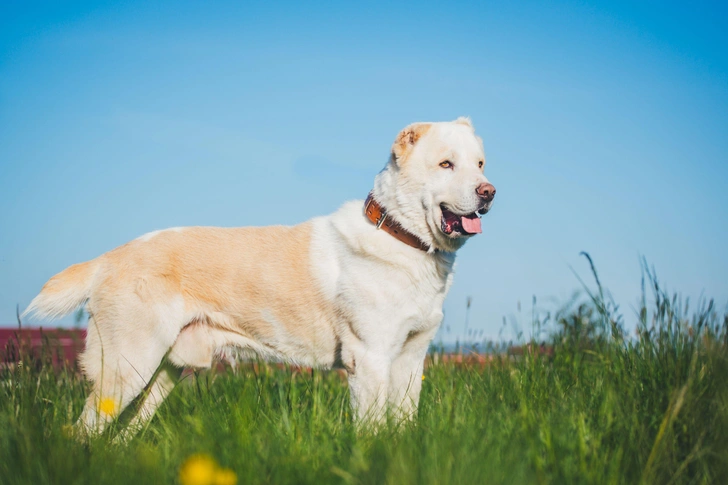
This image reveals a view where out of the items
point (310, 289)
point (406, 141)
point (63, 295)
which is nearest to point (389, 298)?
point (310, 289)

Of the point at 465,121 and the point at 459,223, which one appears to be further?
the point at 465,121

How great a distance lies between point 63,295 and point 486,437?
317 cm

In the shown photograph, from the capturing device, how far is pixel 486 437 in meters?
2.83

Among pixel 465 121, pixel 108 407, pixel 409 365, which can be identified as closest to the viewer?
pixel 108 407

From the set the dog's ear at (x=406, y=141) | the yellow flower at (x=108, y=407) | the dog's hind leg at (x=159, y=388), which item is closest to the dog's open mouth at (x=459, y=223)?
the dog's ear at (x=406, y=141)

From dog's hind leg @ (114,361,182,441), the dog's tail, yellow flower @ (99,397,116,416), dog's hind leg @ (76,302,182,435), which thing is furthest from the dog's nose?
the dog's tail

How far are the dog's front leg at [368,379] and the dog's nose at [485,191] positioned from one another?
1.21 metres

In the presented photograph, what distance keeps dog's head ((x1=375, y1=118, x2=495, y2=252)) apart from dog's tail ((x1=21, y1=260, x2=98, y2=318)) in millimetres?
2194

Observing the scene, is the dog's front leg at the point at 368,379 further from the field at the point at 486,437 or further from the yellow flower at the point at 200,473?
the yellow flower at the point at 200,473

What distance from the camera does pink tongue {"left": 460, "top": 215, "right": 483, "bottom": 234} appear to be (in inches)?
163

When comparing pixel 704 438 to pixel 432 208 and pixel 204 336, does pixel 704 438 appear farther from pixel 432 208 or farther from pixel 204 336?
pixel 204 336

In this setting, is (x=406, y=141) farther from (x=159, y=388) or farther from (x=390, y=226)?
(x=159, y=388)

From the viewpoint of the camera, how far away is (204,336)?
4.44 meters

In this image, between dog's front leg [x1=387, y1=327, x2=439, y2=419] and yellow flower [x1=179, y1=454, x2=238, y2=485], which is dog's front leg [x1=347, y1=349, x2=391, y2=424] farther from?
yellow flower [x1=179, y1=454, x2=238, y2=485]
